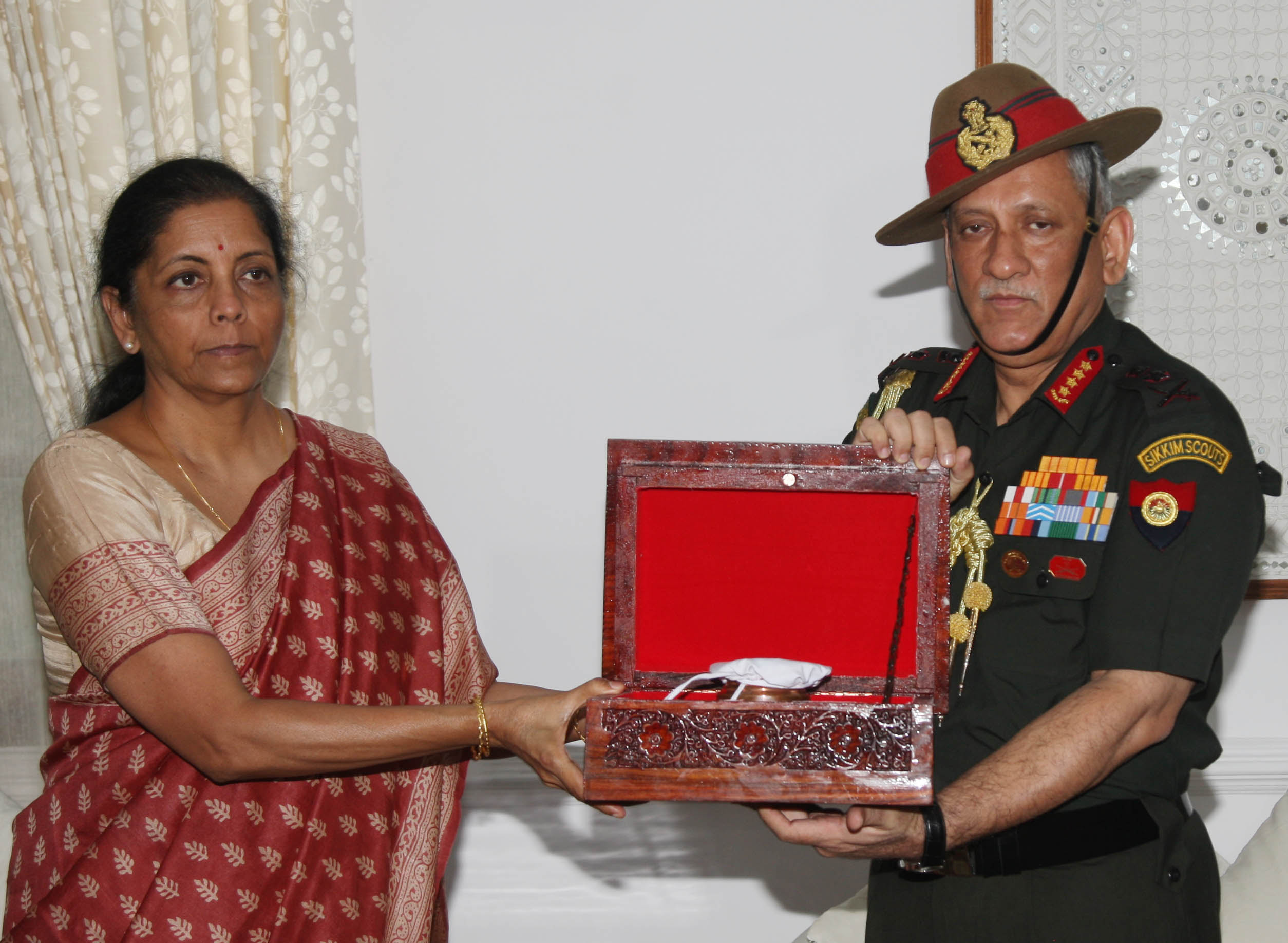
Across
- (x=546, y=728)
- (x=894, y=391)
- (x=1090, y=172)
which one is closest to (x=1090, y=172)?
(x=1090, y=172)

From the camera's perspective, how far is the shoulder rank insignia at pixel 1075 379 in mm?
1535

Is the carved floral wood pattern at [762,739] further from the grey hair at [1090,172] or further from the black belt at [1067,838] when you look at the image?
the grey hair at [1090,172]

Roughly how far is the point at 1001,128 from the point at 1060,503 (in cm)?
52

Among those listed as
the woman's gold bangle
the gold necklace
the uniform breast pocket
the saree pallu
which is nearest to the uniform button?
the uniform breast pocket

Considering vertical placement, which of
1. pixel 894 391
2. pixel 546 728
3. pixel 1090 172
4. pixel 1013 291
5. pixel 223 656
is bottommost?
pixel 546 728

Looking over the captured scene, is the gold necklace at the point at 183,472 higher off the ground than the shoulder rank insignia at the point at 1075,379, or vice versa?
the shoulder rank insignia at the point at 1075,379

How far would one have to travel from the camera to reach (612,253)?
2.42 m

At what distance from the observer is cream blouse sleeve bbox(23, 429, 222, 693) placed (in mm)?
1425

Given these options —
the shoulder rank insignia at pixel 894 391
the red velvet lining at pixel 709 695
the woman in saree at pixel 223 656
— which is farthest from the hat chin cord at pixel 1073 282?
the woman in saree at pixel 223 656

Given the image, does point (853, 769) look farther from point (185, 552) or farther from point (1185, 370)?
point (185, 552)

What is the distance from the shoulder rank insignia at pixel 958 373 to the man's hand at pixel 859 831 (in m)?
0.65

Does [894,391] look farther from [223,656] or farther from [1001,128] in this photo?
[223,656]

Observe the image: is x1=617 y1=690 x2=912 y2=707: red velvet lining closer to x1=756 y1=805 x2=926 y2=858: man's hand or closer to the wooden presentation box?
the wooden presentation box

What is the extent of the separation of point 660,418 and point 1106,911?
133cm
